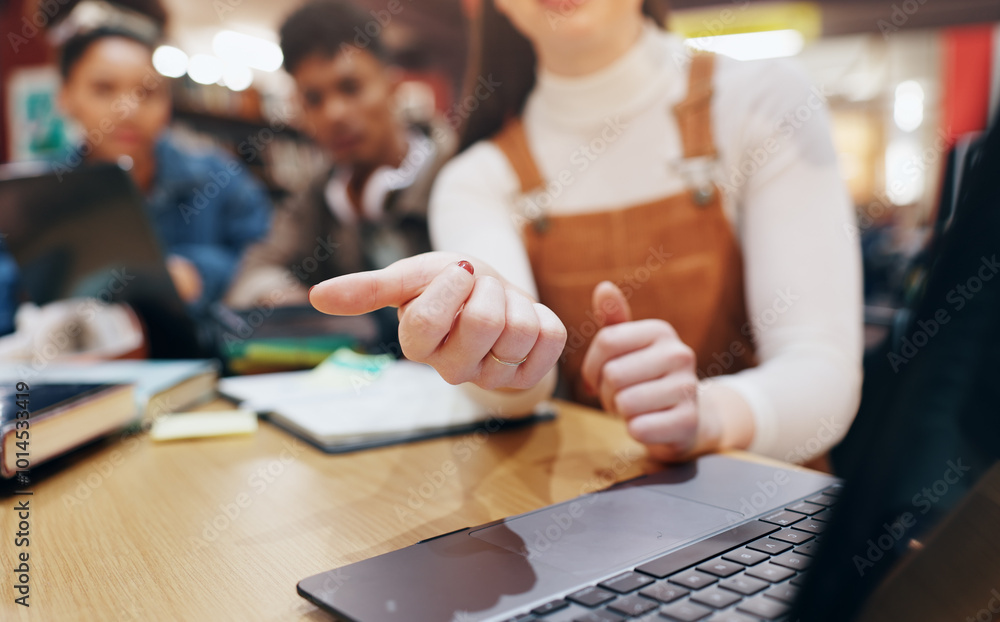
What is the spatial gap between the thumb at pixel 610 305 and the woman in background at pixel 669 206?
0.17 ft

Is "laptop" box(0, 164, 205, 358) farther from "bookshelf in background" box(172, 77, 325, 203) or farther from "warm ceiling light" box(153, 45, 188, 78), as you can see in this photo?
"warm ceiling light" box(153, 45, 188, 78)

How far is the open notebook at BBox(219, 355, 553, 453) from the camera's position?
68 cm

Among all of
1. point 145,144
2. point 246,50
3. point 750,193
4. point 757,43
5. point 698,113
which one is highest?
point 757,43

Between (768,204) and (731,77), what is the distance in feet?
0.74

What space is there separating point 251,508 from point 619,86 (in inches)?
32.0

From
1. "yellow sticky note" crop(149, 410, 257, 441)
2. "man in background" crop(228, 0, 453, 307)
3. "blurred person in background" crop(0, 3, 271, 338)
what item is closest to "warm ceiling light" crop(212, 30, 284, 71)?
"blurred person in background" crop(0, 3, 271, 338)

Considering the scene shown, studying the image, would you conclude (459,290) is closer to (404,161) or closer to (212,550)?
(212,550)

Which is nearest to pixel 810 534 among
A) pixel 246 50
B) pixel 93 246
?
pixel 93 246

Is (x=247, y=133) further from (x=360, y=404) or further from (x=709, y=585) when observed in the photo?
(x=709, y=585)

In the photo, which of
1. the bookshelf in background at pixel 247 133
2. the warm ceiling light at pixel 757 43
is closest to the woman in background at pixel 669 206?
the bookshelf in background at pixel 247 133

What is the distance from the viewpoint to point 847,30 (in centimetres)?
516

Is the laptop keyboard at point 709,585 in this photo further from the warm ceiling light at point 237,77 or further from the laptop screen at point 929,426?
the warm ceiling light at point 237,77

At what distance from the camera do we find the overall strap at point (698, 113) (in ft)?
3.15

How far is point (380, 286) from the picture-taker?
0.42 m
